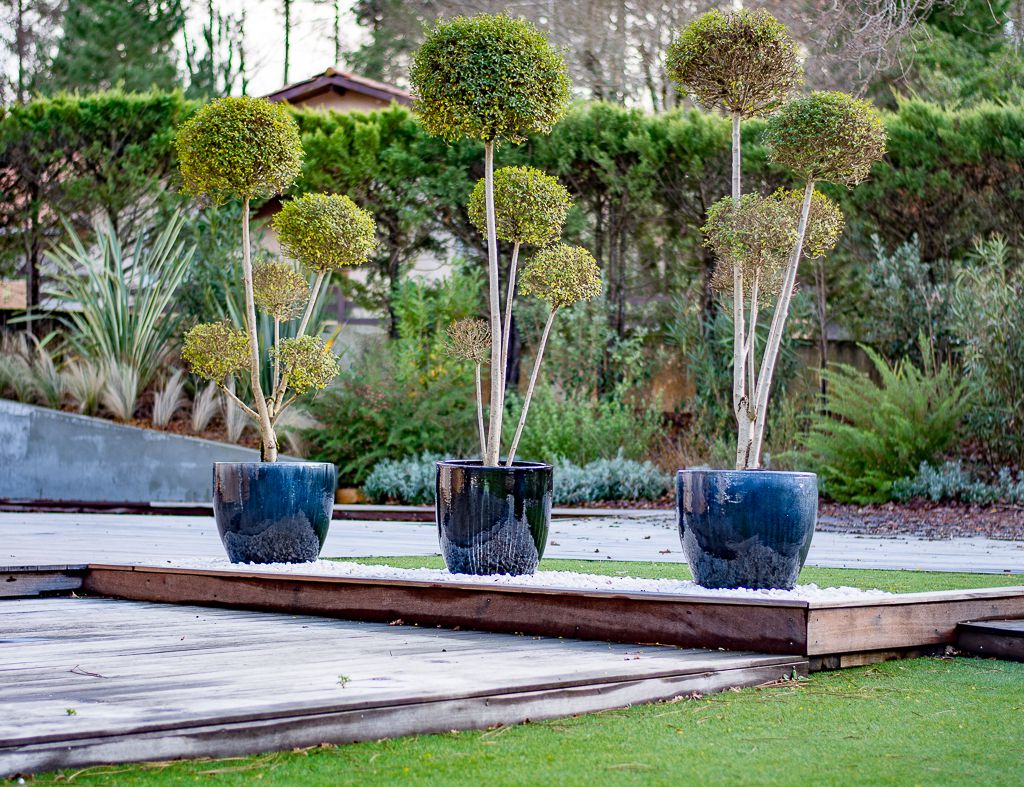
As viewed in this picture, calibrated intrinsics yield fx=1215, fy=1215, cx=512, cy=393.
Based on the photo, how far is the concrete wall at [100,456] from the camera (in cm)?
1108

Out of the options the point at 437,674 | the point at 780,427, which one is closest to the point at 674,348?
the point at 780,427

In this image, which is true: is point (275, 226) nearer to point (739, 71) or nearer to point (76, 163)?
point (739, 71)

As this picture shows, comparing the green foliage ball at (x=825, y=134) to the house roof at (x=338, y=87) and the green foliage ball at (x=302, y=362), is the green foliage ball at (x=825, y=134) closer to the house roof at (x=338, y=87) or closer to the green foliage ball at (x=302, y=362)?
the green foliage ball at (x=302, y=362)

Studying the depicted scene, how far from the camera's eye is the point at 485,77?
174 inches

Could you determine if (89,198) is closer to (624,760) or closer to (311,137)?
(311,137)

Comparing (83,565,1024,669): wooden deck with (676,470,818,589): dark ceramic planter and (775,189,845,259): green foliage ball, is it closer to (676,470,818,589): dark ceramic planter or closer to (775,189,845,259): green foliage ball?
(676,470,818,589): dark ceramic planter

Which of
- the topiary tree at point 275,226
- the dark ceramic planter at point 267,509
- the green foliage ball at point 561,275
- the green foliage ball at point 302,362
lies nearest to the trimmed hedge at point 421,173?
the topiary tree at point 275,226

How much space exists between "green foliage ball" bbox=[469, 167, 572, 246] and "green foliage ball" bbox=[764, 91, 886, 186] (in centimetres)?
86

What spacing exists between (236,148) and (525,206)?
1169mm

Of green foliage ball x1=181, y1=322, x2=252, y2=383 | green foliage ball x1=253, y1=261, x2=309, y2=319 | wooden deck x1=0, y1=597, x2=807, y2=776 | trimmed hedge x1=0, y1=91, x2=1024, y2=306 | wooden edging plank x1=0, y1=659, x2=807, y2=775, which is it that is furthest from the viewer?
trimmed hedge x1=0, y1=91, x2=1024, y2=306

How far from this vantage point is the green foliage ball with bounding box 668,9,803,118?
4.36 metres

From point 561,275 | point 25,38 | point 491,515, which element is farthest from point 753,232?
point 25,38

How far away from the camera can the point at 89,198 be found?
1255 cm

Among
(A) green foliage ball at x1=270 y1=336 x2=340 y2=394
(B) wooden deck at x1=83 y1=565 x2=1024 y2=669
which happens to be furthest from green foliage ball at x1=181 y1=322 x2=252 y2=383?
(B) wooden deck at x1=83 y1=565 x2=1024 y2=669
